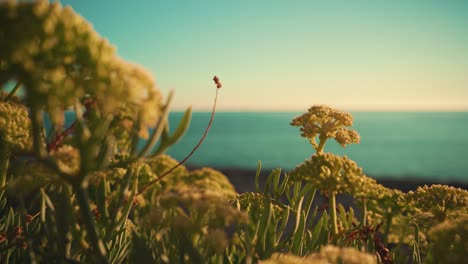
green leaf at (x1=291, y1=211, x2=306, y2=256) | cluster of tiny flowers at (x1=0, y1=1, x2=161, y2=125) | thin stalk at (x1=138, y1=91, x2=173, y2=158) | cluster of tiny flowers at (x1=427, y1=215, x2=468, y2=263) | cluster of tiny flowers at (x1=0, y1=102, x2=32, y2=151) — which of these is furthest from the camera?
cluster of tiny flowers at (x1=0, y1=102, x2=32, y2=151)

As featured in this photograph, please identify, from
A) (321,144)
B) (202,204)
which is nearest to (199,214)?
(202,204)

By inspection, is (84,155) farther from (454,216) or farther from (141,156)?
(454,216)

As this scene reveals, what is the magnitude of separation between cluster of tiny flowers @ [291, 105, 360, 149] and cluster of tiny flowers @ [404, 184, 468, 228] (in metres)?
0.75

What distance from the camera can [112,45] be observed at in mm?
1237

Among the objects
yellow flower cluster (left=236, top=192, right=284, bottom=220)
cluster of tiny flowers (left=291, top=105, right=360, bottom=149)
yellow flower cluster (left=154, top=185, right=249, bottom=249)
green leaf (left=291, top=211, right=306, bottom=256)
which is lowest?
green leaf (left=291, top=211, right=306, bottom=256)

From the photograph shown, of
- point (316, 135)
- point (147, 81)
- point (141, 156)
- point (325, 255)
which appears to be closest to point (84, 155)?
point (141, 156)

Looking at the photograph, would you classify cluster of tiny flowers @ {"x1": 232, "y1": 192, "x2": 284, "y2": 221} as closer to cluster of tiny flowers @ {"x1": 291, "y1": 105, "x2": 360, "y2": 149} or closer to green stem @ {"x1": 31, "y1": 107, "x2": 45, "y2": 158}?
cluster of tiny flowers @ {"x1": 291, "y1": 105, "x2": 360, "y2": 149}

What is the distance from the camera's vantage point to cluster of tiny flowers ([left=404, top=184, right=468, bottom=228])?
2154 mm

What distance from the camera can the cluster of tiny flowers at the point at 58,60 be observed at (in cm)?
110

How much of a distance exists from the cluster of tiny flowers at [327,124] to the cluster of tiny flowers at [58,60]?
192 cm

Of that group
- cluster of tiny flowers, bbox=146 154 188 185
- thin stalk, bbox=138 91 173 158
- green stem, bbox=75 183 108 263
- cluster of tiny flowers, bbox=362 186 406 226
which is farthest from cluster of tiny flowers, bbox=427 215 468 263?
cluster of tiny flowers, bbox=146 154 188 185

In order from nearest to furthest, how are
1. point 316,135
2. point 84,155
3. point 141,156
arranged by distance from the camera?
point 84,155 < point 141,156 < point 316,135

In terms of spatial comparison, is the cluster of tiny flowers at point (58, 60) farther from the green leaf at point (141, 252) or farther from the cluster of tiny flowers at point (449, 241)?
the cluster of tiny flowers at point (449, 241)

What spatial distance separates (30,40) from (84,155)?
0.44 m
